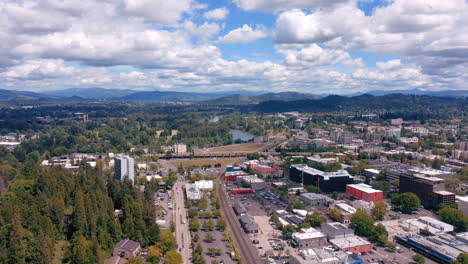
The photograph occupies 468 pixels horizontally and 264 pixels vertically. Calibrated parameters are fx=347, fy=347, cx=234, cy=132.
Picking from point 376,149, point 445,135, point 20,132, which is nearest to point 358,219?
point 376,149

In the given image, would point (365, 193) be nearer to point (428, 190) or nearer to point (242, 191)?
point (428, 190)

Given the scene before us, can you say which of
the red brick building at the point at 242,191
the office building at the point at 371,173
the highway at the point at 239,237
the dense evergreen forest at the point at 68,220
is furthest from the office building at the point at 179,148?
the dense evergreen forest at the point at 68,220

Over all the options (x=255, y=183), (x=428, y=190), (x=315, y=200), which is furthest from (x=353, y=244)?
(x=255, y=183)

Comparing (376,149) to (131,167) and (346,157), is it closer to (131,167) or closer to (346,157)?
(346,157)

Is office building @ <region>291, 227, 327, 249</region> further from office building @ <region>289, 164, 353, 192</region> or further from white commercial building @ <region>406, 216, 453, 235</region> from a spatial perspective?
office building @ <region>289, 164, 353, 192</region>

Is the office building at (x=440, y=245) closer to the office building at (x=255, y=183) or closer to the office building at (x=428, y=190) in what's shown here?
the office building at (x=428, y=190)
